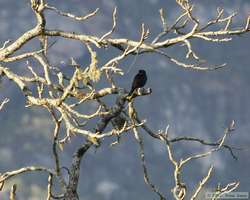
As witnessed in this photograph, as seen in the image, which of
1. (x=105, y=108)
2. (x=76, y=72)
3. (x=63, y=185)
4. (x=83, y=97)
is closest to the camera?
(x=76, y=72)

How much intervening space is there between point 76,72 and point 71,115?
2436mm

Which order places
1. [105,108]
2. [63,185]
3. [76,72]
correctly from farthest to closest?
1. [105,108]
2. [63,185]
3. [76,72]

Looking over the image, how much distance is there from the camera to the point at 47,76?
21.2m

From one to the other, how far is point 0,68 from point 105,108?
3072 mm

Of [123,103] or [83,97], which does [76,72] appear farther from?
[123,103]

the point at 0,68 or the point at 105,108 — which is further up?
the point at 0,68

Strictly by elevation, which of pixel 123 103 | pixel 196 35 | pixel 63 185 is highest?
pixel 196 35

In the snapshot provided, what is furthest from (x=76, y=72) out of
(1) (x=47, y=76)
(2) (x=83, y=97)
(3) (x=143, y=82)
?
(3) (x=143, y=82)

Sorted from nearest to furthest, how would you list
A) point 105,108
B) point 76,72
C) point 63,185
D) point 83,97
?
point 76,72 → point 83,97 → point 63,185 → point 105,108

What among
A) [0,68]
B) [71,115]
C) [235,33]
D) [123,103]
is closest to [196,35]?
[235,33]

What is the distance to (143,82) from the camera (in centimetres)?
2247

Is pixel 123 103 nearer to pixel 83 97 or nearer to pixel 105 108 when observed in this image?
pixel 105 108

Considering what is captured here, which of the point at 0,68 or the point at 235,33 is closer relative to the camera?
the point at 235,33

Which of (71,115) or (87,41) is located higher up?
(87,41)
